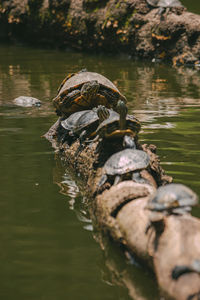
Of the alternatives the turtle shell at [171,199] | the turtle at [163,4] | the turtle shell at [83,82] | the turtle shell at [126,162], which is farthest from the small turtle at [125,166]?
the turtle at [163,4]

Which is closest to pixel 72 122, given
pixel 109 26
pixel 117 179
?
pixel 117 179

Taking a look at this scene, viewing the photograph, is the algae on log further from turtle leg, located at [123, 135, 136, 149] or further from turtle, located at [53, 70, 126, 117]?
turtle leg, located at [123, 135, 136, 149]

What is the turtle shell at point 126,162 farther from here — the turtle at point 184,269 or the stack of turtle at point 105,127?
the turtle at point 184,269

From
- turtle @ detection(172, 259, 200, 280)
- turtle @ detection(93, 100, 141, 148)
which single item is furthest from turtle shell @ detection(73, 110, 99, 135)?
turtle @ detection(172, 259, 200, 280)

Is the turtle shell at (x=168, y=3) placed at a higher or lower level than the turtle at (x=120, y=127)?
higher

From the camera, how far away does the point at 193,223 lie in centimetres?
287

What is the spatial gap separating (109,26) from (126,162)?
12146 millimetres

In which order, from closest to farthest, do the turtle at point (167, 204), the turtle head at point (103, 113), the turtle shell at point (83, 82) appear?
the turtle at point (167, 204), the turtle head at point (103, 113), the turtle shell at point (83, 82)

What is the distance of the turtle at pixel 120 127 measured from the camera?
14.2 feet

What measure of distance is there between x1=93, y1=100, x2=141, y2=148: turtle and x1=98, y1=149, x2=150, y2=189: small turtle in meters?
0.33

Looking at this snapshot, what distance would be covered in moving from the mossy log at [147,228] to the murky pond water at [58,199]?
0.53 feet

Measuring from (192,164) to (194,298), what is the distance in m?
2.97

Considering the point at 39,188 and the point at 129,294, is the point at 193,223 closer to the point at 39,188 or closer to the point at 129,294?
the point at 129,294

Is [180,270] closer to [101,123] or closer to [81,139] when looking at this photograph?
[101,123]
